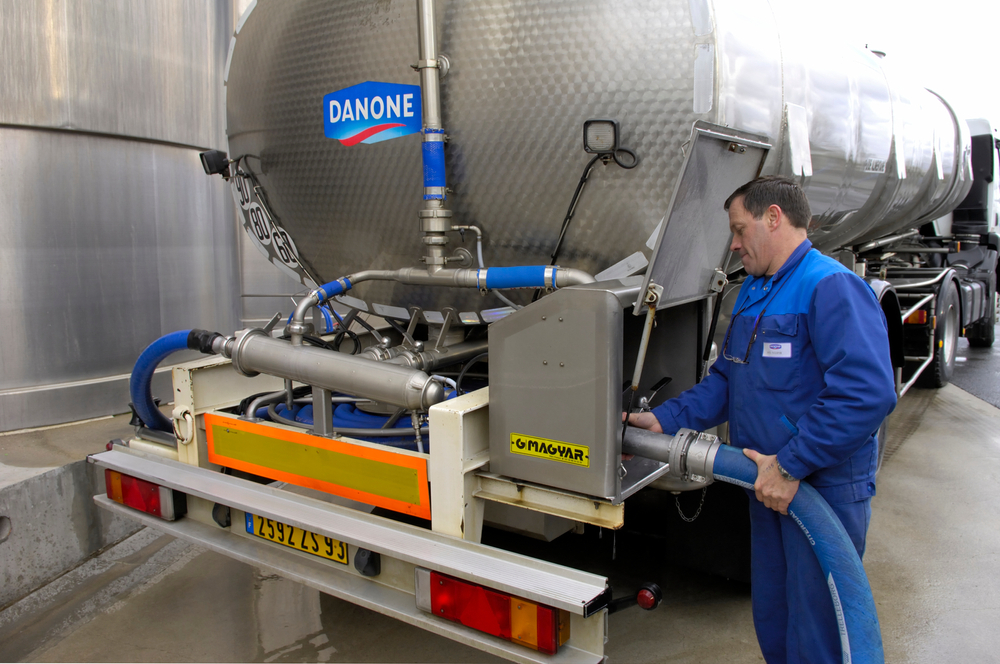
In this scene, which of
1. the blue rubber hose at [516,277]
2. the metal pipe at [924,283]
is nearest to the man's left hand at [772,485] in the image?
the blue rubber hose at [516,277]

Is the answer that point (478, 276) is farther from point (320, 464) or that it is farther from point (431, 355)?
point (320, 464)

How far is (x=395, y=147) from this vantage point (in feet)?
7.60

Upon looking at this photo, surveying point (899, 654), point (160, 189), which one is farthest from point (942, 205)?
point (160, 189)

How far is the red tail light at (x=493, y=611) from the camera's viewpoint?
169 cm

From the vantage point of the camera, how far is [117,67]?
4.96 meters

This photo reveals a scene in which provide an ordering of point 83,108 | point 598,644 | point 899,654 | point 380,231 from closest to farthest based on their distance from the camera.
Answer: point 598,644
point 380,231
point 899,654
point 83,108

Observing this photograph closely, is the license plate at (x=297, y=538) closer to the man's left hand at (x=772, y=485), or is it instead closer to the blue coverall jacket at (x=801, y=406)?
the blue coverall jacket at (x=801, y=406)

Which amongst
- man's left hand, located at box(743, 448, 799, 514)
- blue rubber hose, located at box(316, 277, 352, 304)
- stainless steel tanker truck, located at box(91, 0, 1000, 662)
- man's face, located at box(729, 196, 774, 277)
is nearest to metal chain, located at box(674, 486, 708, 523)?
stainless steel tanker truck, located at box(91, 0, 1000, 662)

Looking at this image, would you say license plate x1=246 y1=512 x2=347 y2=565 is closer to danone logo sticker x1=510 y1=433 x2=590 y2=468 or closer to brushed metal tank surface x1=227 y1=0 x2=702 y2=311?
danone logo sticker x1=510 y1=433 x2=590 y2=468

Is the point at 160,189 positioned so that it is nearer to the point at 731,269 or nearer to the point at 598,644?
the point at 731,269

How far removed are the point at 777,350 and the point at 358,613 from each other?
2.08 metres

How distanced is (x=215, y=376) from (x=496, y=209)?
1224 mm

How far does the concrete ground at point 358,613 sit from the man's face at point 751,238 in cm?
153

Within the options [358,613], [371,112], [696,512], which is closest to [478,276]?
[371,112]
